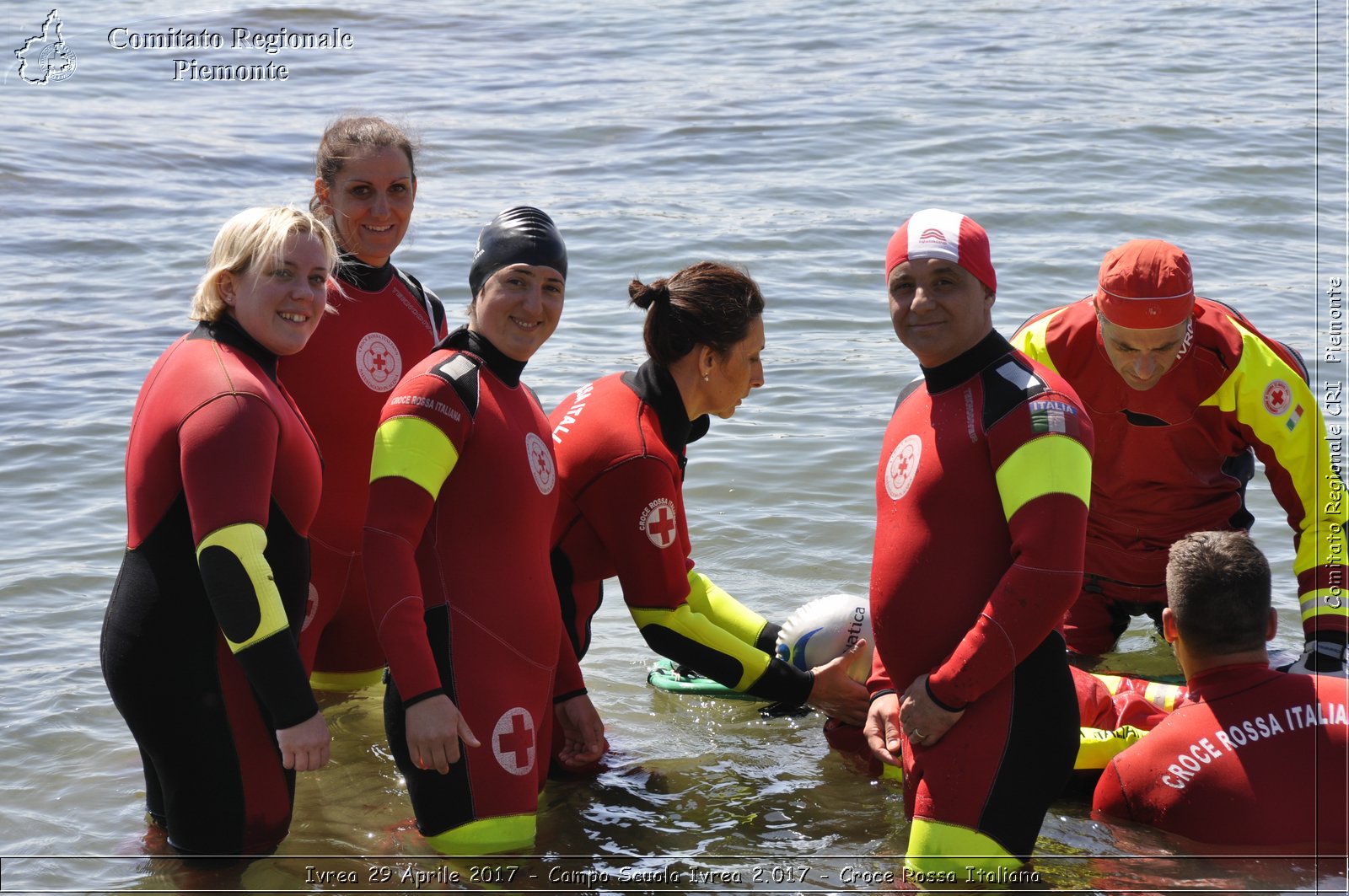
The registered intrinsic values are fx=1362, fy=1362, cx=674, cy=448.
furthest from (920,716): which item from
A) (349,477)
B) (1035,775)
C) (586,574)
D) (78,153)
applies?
(78,153)

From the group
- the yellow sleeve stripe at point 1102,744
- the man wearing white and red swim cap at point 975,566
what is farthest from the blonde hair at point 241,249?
the yellow sleeve stripe at point 1102,744

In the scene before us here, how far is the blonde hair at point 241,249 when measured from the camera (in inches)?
145

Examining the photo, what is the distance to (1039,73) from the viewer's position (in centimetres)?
1728

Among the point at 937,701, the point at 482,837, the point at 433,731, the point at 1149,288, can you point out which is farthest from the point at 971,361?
the point at 482,837

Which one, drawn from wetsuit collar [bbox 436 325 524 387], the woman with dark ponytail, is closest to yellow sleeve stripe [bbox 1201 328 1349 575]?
the woman with dark ponytail

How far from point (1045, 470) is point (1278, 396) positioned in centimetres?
209

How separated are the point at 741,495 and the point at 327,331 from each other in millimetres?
3845

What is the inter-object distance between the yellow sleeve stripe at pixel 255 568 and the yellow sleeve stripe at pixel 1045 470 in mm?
1913

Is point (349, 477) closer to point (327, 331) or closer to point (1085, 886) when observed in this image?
point (327, 331)

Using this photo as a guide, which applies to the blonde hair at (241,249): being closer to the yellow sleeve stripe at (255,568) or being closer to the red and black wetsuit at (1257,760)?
the yellow sleeve stripe at (255,568)

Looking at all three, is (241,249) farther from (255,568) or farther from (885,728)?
Result: (885,728)

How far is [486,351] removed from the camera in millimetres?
4012

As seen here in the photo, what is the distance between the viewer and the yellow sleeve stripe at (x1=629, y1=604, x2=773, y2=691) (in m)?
4.61

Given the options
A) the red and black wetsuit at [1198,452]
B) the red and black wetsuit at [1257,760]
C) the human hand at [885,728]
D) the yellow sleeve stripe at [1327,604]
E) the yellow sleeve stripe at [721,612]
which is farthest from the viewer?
the yellow sleeve stripe at [721,612]
